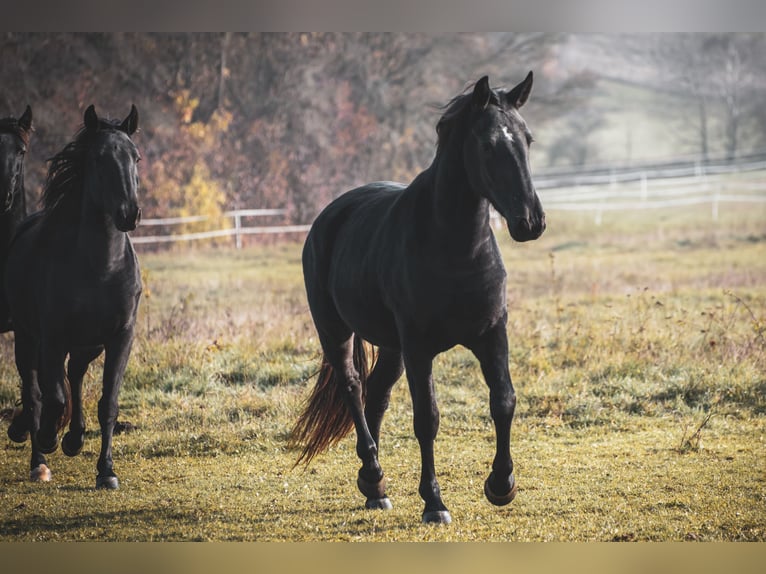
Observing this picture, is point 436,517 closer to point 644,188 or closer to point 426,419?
point 426,419

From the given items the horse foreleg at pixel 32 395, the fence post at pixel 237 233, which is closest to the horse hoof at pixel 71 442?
the horse foreleg at pixel 32 395

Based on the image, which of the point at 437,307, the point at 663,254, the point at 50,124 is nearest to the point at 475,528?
the point at 437,307

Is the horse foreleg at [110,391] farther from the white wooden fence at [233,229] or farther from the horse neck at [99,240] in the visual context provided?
the white wooden fence at [233,229]

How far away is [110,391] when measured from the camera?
15.1 ft

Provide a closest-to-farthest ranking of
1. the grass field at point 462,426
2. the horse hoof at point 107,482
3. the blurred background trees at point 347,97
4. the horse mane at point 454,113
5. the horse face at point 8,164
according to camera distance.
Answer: the horse mane at point 454,113
the grass field at point 462,426
the horse hoof at point 107,482
the horse face at point 8,164
the blurred background trees at point 347,97

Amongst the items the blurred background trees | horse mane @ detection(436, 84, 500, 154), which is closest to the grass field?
the blurred background trees

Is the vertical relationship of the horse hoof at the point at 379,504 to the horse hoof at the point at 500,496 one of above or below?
below

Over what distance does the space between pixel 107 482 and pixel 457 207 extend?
2259 millimetres

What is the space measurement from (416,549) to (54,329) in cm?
200

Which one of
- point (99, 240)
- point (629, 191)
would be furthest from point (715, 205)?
point (99, 240)

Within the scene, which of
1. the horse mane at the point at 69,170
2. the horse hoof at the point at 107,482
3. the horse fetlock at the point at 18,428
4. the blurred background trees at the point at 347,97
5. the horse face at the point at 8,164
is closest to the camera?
the horse mane at the point at 69,170

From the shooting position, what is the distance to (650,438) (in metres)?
5.44

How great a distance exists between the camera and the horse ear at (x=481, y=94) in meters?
3.61

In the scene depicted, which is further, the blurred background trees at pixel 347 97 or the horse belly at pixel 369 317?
the blurred background trees at pixel 347 97
